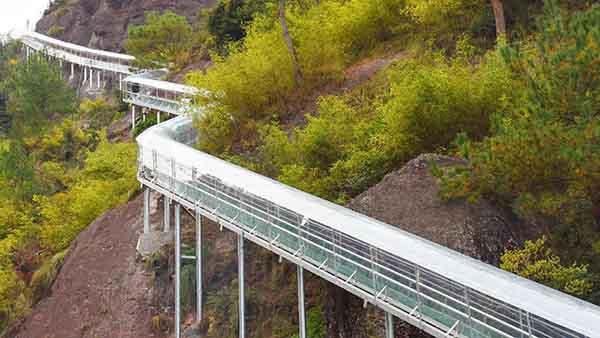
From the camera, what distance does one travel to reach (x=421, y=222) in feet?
34.0

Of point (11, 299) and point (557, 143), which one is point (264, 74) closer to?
point (11, 299)

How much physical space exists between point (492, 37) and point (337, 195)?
8.30m

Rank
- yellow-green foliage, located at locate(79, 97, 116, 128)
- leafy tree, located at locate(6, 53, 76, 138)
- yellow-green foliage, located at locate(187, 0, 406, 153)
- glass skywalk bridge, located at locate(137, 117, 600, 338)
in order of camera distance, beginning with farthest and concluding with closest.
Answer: yellow-green foliage, located at locate(79, 97, 116, 128)
leafy tree, located at locate(6, 53, 76, 138)
yellow-green foliage, located at locate(187, 0, 406, 153)
glass skywalk bridge, located at locate(137, 117, 600, 338)

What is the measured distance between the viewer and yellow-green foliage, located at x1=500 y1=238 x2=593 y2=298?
8203 millimetres

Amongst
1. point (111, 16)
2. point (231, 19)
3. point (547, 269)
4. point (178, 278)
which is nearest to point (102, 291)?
point (178, 278)

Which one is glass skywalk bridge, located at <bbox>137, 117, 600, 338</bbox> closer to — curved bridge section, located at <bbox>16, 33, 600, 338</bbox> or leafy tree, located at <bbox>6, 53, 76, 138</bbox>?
curved bridge section, located at <bbox>16, 33, 600, 338</bbox>

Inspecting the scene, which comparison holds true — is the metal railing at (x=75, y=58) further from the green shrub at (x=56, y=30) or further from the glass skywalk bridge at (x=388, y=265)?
the glass skywalk bridge at (x=388, y=265)

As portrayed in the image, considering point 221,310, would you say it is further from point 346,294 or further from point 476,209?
point 476,209

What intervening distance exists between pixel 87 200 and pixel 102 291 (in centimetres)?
683

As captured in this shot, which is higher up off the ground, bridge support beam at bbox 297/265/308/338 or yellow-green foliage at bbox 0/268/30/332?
bridge support beam at bbox 297/265/308/338

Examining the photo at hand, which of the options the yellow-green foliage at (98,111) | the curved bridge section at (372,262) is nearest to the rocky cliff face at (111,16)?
the yellow-green foliage at (98,111)

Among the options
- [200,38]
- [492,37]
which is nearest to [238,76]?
[492,37]

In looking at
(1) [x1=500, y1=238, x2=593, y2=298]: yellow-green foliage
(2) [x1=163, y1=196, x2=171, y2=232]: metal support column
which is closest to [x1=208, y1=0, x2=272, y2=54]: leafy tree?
(2) [x1=163, y1=196, x2=171, y2=232]: metal support column

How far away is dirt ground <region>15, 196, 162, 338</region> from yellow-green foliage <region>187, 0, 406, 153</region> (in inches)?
151
